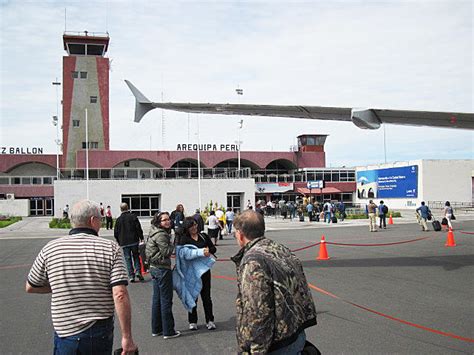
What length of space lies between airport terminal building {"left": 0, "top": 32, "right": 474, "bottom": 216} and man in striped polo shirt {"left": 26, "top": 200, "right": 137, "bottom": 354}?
4033cm

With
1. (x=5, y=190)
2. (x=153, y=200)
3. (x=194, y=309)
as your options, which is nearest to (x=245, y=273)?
(x=194, y=309)

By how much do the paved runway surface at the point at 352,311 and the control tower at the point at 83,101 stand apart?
140ft

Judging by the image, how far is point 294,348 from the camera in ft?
10.8

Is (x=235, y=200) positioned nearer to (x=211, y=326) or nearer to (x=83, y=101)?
(x=83, y=101)

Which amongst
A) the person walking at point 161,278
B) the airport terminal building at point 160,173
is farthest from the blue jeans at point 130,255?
the airport terminal building at point 160,173

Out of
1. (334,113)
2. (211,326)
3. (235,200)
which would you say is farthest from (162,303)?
(235,200)

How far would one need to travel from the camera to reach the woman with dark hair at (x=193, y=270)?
7.18m

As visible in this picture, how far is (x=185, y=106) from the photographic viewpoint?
1455 cm

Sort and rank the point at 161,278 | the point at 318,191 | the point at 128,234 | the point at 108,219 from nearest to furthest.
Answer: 1. the point at 161,278
2. the point at 128,234
3. the point at 108,219
4. the point at 318,191

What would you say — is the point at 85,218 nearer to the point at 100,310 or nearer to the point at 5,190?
the point at 100,310

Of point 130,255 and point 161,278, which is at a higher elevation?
point 161,278

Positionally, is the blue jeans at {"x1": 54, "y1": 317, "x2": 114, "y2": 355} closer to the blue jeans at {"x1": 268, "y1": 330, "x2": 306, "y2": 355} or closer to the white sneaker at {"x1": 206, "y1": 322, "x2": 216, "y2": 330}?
the blue jeans at {"x1": 268, "y1": 330, "x2": 306, "y2": 355}

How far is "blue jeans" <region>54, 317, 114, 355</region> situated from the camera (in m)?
3.54

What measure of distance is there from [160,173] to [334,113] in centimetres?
4001
